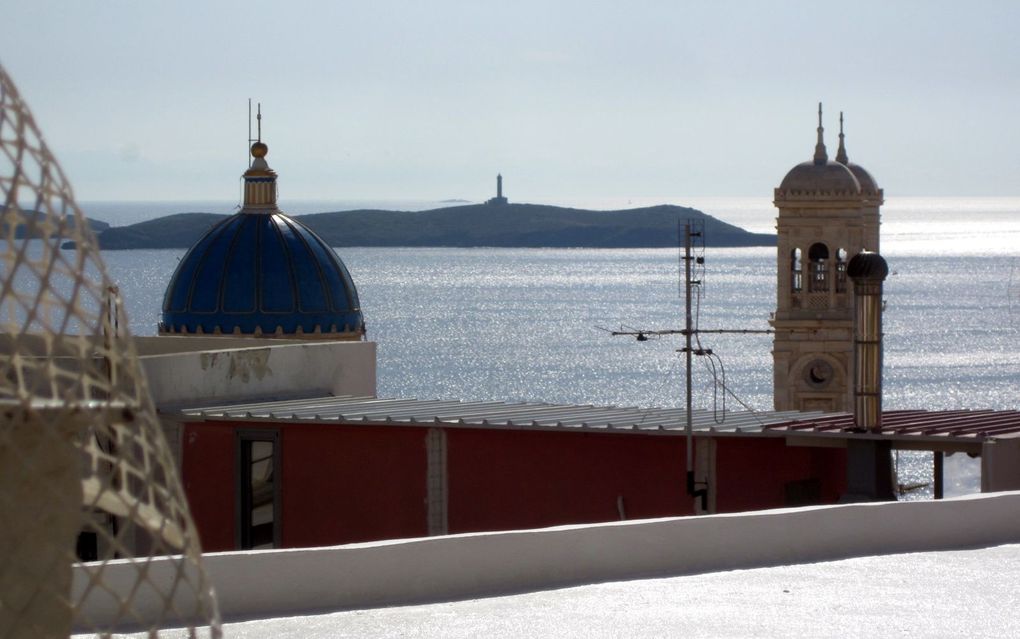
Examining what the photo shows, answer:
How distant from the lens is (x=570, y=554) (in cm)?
848

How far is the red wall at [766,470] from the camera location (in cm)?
1277

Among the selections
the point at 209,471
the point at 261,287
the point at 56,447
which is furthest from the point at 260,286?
the point at 56,447

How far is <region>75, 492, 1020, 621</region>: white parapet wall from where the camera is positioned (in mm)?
7797

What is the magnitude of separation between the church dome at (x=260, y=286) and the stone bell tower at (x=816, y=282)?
13.6 m

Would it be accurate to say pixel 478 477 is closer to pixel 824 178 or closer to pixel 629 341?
pixel 824 178

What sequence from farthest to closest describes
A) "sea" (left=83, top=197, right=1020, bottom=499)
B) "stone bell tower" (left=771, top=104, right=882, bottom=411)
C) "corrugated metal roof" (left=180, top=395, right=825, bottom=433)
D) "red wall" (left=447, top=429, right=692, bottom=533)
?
"sea" (left=83, top=197, right=1020, bottom=499) → "stone bell tower" (left=771, top=104, right=882, bottom=411) → "corrugated metal roof" (left=180, top=395, right=825, bottom=433) → "red wall" (left=447, top=429, right=692, bottom=533)

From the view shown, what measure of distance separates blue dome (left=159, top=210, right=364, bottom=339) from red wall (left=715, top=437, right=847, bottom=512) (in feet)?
34.2

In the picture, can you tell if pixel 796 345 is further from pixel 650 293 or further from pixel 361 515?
pixel 650 293

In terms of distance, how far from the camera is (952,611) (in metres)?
7.84

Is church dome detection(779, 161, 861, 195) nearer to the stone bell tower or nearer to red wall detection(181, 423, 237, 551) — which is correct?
the stone bell tower

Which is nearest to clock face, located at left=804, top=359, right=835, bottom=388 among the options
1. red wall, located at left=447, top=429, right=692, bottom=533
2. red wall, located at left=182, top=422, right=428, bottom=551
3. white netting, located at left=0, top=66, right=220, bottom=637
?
red wall, located at left=182, top=422, right=428, bottom=551

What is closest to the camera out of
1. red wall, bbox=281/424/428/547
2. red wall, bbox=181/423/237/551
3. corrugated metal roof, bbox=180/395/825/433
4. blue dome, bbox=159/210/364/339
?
corrugated metal roof, bbox=180/395/825/433

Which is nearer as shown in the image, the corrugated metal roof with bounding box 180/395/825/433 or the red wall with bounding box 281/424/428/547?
the corrugated metal roof with bounding box 180/395/825/433

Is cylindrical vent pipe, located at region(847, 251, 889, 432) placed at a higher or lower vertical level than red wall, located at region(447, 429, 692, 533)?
higher
